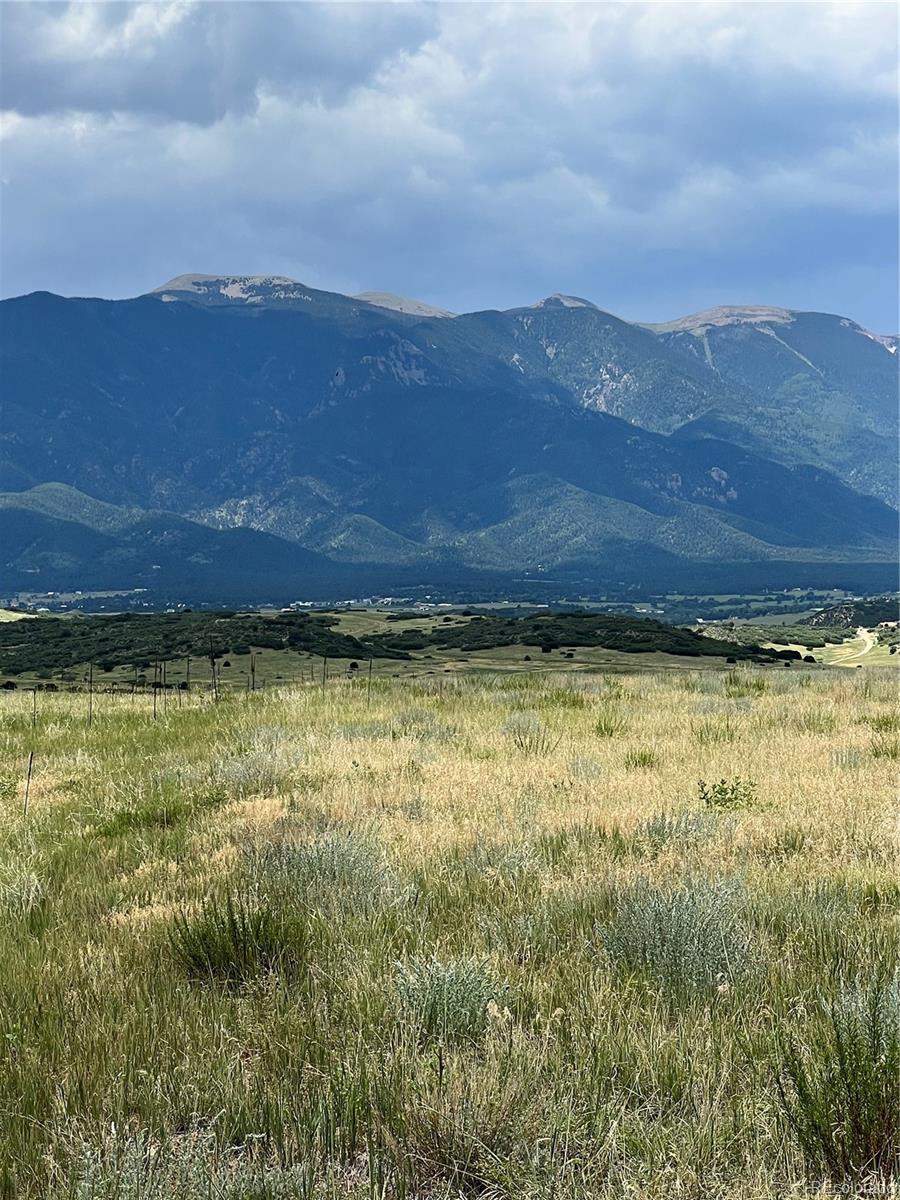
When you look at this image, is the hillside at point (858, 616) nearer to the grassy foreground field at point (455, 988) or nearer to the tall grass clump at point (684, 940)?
the grassy foreground field at point (455, 988)

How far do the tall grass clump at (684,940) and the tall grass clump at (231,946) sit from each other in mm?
1675

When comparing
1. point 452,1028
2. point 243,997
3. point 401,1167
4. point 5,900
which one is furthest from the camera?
point 5,900

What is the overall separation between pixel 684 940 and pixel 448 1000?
50.3 inches

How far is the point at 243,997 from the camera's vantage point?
4.03 m

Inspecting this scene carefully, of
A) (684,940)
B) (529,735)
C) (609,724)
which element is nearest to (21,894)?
(684,940)

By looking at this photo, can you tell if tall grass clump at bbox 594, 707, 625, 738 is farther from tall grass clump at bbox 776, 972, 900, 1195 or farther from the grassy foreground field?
tall grass clump at bbox 776, 972, 900, 1195

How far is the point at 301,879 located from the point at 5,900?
71.8 inches

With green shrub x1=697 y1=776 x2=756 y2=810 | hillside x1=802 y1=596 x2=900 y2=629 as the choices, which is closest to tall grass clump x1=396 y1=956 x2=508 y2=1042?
green shrub x1=697 y1=776 x2=756 y2=810

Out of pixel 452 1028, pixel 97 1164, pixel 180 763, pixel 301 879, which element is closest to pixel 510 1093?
pixel 452 1028

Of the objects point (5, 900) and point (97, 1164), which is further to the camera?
point (5, 900)

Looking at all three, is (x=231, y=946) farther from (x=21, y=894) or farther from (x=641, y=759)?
(x=641, y=759)

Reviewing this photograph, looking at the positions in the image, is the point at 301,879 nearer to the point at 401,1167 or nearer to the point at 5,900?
the point at 5,900

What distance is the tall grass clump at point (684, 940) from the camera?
13.4 ft

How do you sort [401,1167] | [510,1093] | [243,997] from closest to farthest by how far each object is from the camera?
[401,1167] < [510,1093] < [243,997]
